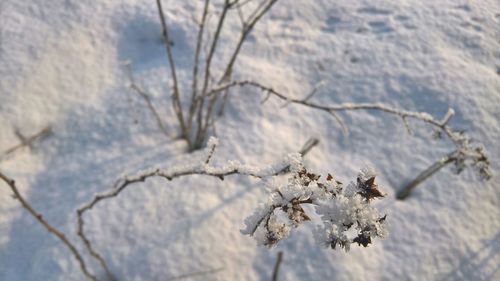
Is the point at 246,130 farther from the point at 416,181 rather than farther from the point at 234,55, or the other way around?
the point at 416,181

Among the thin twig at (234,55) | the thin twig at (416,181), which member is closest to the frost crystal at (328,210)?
the thin twig at (234,55)

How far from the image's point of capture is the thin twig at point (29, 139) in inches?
72.6

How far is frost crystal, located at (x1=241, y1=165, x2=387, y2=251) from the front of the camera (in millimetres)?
657

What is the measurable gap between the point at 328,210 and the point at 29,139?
1.65m

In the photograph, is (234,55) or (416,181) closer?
(234,55)

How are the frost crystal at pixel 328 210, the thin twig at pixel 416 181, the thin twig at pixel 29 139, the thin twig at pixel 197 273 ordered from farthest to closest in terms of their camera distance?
1. the thin twig at pixel 29 139
2. the thin twig at pixel 416 181
3. the thin twig at pixel 197 273
4. the frost crystal at pixel 328 210

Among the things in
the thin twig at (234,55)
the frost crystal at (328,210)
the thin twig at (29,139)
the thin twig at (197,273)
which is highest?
the frost crystal at (328,210)

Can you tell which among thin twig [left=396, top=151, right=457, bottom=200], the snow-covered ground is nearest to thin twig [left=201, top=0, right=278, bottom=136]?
the snow-covered ground

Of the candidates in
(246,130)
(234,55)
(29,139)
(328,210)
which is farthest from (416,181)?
(29,139)

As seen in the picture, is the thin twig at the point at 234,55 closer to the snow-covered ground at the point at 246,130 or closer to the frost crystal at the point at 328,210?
the snow-covered ground at the point at 246,130

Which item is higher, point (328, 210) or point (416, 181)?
point (328, 210)

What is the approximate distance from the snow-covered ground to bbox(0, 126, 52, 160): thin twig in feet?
0.10

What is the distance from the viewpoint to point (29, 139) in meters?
1.88

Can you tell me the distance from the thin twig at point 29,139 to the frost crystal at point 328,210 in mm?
1530
